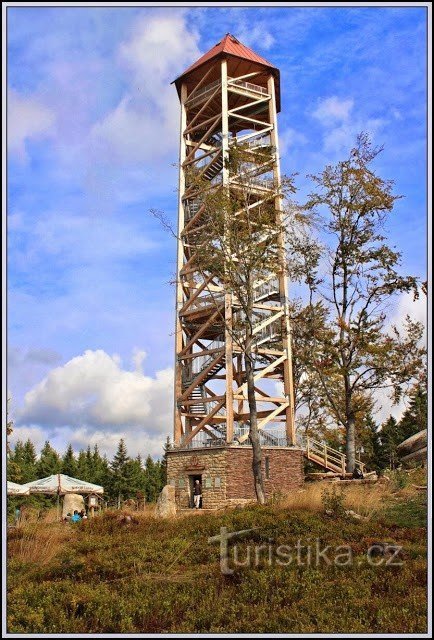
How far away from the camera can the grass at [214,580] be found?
355 inches

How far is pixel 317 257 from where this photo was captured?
A: 964 inches

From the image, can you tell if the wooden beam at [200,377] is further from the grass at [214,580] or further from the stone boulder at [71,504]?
the grass at [214,580]

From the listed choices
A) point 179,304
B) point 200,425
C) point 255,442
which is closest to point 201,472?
point 200,425

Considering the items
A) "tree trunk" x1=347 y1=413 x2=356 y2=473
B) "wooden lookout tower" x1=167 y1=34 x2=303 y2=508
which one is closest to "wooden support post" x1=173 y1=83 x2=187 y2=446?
"wooden lookout tower" x1=167 y1=34 x2=303 y2=508

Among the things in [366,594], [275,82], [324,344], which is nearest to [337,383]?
[324,344]

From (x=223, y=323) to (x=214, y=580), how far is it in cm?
1701

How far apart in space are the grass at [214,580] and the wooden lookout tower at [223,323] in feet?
40.1

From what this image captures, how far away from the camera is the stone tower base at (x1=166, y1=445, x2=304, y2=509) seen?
2666cm

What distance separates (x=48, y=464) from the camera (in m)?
57.6

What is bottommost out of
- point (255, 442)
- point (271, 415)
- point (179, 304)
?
point (255, 442)

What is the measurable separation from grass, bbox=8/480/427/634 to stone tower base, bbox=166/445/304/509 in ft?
38.3

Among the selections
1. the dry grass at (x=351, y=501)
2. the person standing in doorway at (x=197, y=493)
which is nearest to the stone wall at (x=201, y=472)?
the person standing in doorway at (x=197, y=493)

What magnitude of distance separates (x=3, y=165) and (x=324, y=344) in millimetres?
17914

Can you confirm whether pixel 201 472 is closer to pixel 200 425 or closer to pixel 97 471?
pixel 200 425
